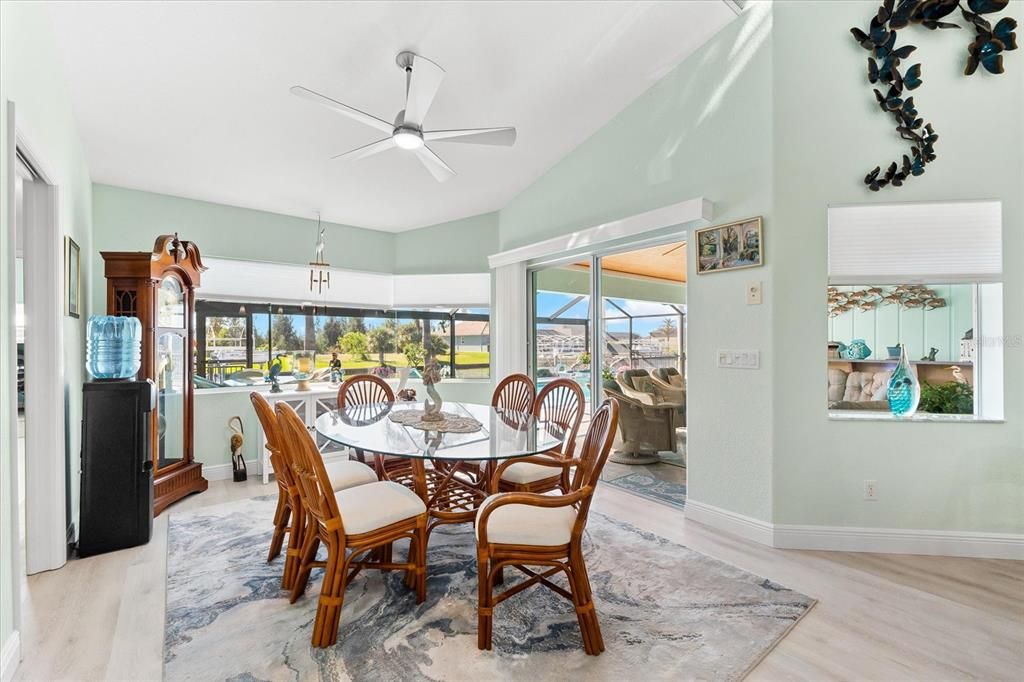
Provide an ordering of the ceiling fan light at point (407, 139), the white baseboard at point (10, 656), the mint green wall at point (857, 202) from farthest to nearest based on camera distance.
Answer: the mint green wall at point (857, 202) → the ceiling fan light at point (407, 139) → the white baseboard at point (10, 656)

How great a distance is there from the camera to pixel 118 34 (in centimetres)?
231

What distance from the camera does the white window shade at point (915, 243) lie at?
276 centimetres

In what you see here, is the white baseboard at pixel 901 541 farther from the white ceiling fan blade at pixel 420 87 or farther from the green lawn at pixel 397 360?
the green lawn at pixel 397 360

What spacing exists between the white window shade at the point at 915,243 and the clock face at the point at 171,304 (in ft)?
14.7

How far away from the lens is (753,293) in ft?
9.82

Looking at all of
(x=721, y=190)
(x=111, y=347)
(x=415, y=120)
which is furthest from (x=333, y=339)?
(x=721, y=190)

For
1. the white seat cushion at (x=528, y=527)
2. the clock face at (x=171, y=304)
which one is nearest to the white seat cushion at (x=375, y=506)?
the white seat cushion at (x=528, y=527)

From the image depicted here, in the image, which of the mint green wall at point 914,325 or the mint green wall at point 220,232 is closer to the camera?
the mint green wall at point 914,325

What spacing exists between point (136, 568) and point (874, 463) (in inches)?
165

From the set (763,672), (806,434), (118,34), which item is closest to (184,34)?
(118,34)

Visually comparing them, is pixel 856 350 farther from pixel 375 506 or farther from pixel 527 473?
pixel 375 506

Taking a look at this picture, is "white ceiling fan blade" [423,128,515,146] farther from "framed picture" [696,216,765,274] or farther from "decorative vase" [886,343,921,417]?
"decorative vase" [886,343,921,417]

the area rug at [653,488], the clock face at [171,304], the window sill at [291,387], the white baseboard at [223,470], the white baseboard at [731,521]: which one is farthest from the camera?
the window sill at [291,387]

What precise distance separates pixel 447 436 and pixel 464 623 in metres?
0.85
